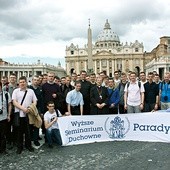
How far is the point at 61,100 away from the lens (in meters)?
8.52

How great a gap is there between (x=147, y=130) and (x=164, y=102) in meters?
1.28

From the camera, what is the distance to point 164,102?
887cm

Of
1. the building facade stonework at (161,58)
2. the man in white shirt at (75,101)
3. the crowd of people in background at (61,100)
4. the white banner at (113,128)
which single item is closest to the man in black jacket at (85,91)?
the crowd of people in background at (61,100)

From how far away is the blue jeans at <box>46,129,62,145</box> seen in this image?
7.83m

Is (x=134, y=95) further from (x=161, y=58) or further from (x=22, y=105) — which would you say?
(x=161, y=58)

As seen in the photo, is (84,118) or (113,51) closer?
(84,118)

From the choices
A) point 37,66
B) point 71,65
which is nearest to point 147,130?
point 37,66

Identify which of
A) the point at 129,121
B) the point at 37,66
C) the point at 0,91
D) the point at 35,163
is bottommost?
the point at 35,163

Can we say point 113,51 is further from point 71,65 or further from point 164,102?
point 164,102

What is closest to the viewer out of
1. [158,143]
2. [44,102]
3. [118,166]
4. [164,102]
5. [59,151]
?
[118,166]

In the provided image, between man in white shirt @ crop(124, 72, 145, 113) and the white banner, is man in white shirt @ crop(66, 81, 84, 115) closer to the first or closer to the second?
the white banner

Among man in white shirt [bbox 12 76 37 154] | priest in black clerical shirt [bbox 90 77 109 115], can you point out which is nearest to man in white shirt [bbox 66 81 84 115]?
priest in black clerical shirt [bbox 90 77 109 115]

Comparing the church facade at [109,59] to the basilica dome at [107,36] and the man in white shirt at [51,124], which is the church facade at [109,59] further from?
the man in white shirt at [51,124]

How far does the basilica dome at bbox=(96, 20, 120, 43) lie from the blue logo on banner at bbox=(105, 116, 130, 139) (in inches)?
4546
